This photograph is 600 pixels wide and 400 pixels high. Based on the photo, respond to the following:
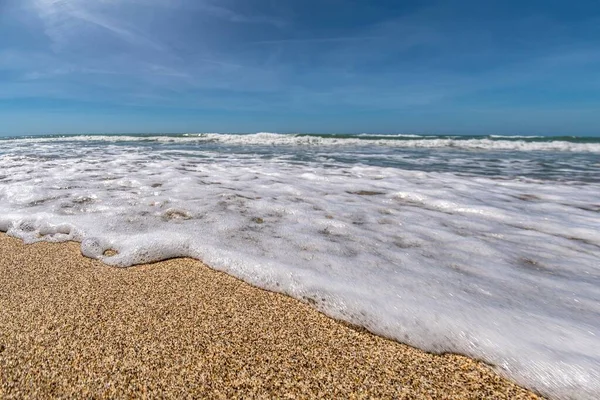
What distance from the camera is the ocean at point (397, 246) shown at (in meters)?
1.42

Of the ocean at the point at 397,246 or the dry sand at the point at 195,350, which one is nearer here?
the dry sand at the point at 195,350

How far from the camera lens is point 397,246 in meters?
2.37

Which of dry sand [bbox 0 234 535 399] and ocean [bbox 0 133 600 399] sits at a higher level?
ocean [bbox 0 133 600 399]

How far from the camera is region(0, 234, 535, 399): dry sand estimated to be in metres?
1.12

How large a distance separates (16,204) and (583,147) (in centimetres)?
1871

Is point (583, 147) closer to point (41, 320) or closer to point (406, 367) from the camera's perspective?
point (406, 367)

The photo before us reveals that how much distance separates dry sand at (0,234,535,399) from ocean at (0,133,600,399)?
0.14 meters

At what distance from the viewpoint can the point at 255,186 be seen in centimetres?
440

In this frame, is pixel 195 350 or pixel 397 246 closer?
pixel 195 350

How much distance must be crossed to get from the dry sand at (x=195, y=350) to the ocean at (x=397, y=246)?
14 centimetres

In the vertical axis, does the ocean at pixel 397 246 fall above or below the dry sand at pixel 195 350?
above

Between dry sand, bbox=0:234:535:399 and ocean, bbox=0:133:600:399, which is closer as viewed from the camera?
dry sand, bbox=0:234:535:399

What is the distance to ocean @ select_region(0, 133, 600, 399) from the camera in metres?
1.42

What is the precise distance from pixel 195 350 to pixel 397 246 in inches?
62.0
